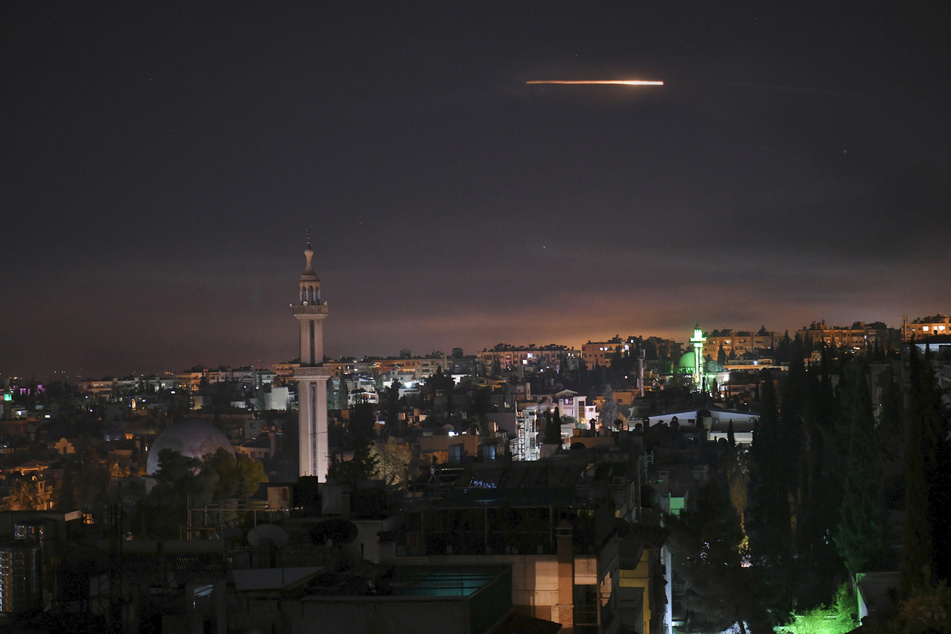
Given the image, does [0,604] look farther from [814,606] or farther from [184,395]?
[184,395]

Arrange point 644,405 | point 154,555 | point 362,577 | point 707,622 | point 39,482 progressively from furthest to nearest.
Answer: point 644,405 → point 39,482 → point 707,622 → point 154,555 → point 362,577

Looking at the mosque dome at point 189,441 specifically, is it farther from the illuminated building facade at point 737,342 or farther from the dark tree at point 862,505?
the illuminated building facade at point 737,342

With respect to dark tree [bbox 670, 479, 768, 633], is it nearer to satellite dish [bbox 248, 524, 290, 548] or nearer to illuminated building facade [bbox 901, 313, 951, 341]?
satellite dish [bbox 248, 524, 290, 548]

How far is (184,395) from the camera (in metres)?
126

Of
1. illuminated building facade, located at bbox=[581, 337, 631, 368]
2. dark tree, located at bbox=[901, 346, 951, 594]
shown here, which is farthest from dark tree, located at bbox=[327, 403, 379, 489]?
illuminated building facade, located at bbox=[581, 337, 631, 368]

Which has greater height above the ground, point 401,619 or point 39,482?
point 401,619

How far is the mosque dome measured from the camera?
43.6 metres

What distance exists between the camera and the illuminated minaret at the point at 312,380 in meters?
51.5

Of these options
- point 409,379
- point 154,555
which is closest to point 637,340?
point 409,379

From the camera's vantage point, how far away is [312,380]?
172 ft

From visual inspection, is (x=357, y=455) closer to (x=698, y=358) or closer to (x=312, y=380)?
(x=312, y=380)

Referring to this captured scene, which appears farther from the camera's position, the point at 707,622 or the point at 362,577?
the point at 707,622

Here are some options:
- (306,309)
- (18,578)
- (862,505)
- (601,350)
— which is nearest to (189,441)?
(306,309)

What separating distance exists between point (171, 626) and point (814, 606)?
22.4 m
